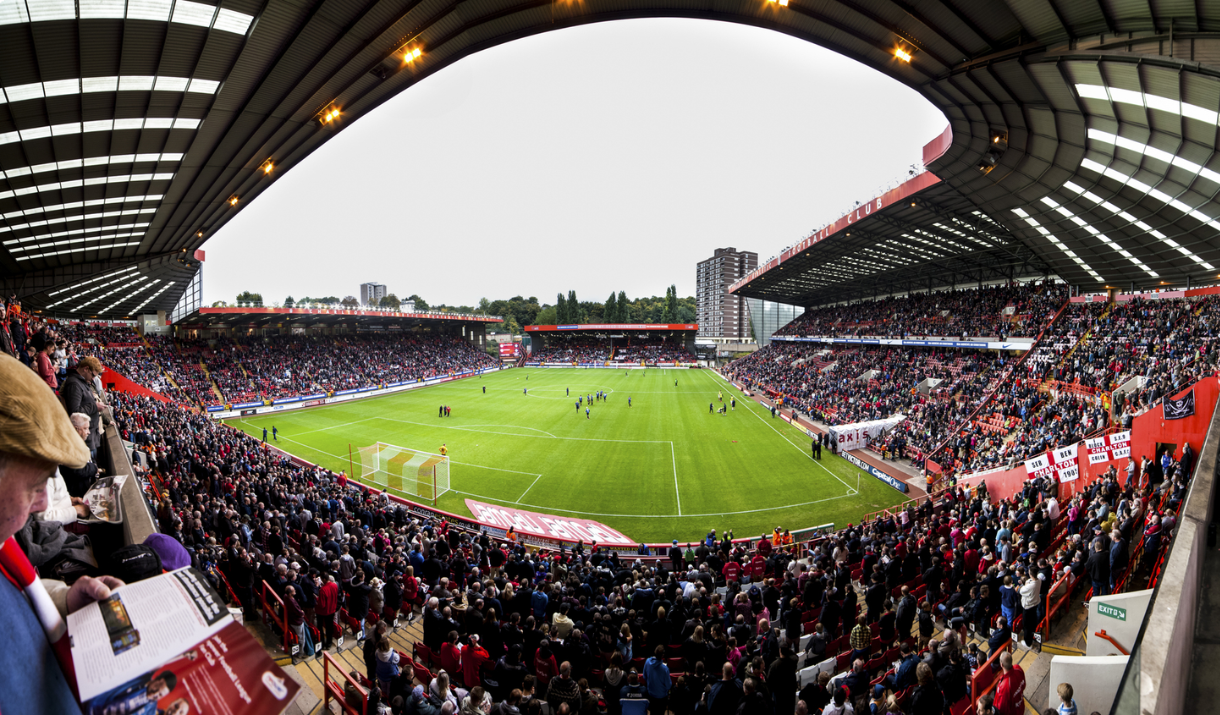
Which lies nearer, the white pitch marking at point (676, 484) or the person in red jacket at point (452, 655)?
the person in red jacket at point (452, 655)

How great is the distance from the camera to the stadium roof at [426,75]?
9156 millimetres

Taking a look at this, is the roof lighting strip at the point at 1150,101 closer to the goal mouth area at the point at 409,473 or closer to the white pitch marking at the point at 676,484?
the white pitch marking at the point at 676,484

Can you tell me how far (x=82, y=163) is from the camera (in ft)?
45.1

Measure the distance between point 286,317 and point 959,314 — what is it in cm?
6221

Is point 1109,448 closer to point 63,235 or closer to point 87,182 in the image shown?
point 87,182

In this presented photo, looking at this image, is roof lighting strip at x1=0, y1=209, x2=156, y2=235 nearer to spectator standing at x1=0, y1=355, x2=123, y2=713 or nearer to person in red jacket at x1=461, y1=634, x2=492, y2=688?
person in red jacket at x1=461, y1=634, x2=492, y2=688

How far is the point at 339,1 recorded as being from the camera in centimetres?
899

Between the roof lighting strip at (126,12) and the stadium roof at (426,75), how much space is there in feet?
0.12

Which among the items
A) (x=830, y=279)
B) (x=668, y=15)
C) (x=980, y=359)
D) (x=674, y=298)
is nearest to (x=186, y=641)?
(x=668, y=15)

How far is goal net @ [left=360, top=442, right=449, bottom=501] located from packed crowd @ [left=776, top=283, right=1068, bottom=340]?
3382 cm

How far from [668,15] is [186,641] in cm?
1335

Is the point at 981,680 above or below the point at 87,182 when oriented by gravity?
below

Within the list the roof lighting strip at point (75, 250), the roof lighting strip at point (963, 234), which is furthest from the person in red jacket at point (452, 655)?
the roof lighting strip at point (963, 234)

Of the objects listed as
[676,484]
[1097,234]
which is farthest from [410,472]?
[1097,234]
